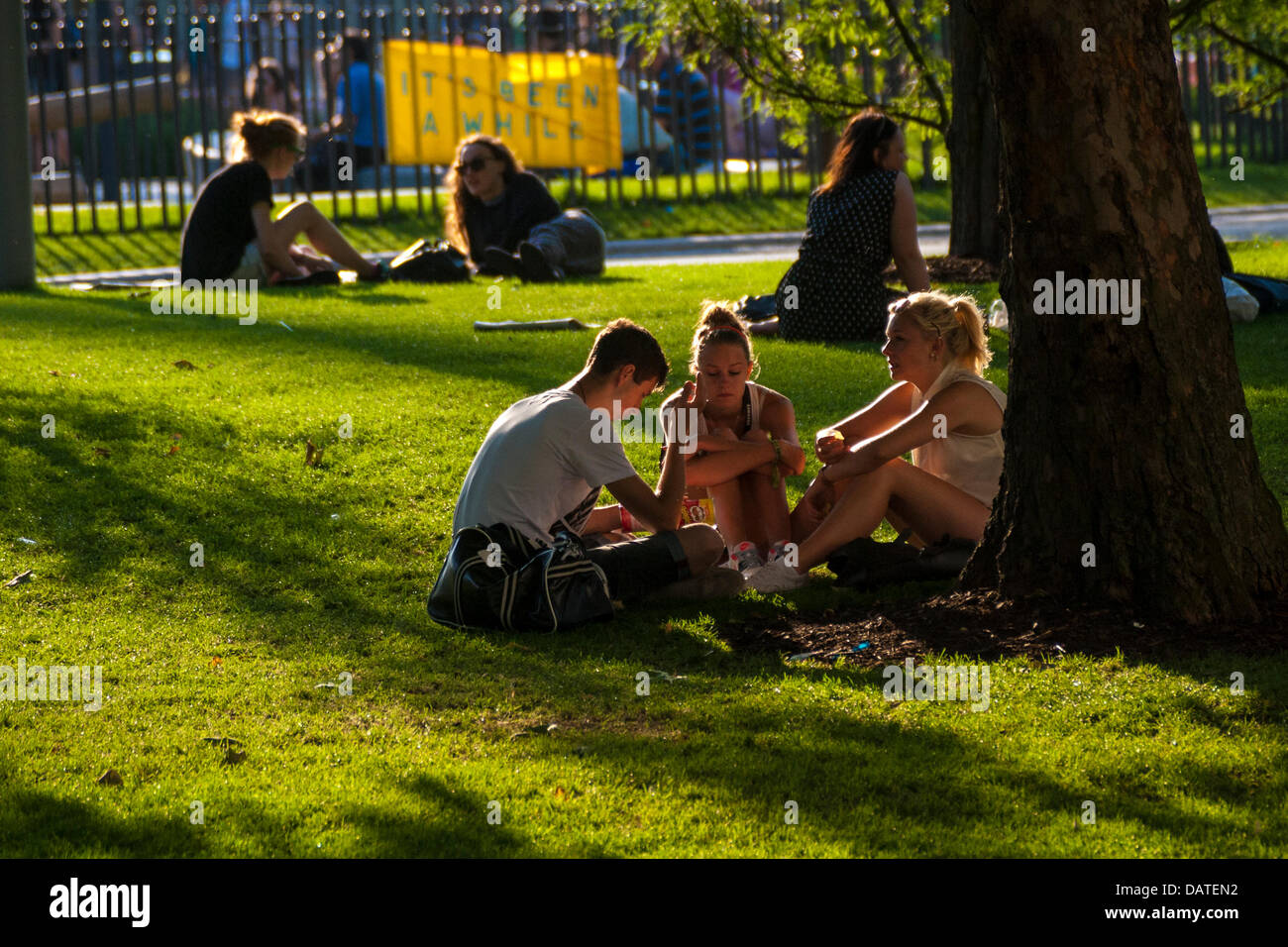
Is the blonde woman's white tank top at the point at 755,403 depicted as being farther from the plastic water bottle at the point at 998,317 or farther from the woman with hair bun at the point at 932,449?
the plastic water bottle at the point at 998,317

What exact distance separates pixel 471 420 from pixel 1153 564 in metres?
4.12

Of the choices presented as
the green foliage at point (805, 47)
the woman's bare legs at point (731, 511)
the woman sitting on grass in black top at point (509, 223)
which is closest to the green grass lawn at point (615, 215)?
the woman sitting on grass in black top at point (509, 223)

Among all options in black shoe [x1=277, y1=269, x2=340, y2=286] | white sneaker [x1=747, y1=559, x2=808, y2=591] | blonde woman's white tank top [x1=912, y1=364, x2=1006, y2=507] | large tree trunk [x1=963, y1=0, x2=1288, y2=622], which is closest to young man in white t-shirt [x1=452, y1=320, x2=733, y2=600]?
white sneaker [x1=747, y1=559, x2=808, y2=591]

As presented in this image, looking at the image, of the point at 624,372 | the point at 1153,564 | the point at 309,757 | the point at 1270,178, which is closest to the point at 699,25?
the point at 624,372

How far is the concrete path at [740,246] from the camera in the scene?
16.0 meters

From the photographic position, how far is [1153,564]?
542 centimetres

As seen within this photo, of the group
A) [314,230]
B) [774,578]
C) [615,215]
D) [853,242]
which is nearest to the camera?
[774,578]

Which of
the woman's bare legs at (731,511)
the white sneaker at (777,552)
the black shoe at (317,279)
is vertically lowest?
the white sneaker at (777,552)

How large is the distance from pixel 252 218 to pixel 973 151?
5455 millimetres

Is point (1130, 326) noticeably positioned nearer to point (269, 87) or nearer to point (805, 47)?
point (805, 47)

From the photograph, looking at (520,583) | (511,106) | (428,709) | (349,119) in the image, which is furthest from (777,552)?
(511,106)

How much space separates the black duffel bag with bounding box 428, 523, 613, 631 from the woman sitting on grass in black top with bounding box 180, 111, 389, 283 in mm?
7412

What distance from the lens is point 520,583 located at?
19.1 feet

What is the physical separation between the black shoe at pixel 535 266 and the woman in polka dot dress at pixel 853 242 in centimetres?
321
